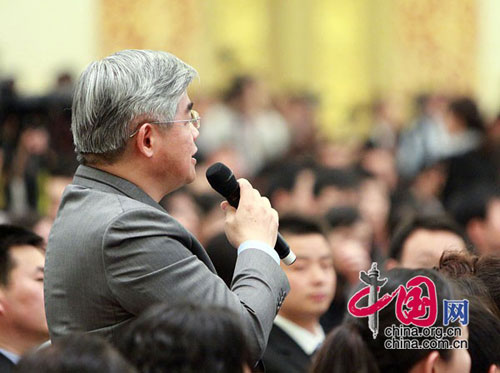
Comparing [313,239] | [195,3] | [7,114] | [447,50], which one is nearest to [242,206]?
[313,239]

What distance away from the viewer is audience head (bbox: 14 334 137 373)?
2.27m

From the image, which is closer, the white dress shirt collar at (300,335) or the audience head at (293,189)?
the white dress shirt collar at (300,335)

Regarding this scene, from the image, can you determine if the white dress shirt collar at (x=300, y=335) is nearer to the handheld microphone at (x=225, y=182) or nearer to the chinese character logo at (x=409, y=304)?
the chinese character logo at (x=409, y=304)

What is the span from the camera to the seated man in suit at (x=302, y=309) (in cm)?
442

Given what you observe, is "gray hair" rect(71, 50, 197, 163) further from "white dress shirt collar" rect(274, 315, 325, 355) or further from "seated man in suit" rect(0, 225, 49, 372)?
"white dress shirt collar" rect(274, 315, 325, 355)

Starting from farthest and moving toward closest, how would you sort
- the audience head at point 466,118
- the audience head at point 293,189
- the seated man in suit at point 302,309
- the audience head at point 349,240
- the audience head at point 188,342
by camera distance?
the audience head at point 466,118 < the audience head at point 293,189 < the audience head at point 349,240 < the seated man in suit at point 302,309 < the audience head at point 188,342

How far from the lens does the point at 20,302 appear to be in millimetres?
→ 4113

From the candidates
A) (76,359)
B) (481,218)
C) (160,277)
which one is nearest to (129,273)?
(160,277)

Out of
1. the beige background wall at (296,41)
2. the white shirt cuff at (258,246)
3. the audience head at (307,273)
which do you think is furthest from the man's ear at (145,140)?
the beige background wall at (296,41)

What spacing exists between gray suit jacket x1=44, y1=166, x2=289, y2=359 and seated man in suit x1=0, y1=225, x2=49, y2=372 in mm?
1138

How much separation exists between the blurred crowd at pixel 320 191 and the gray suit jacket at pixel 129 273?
26cm

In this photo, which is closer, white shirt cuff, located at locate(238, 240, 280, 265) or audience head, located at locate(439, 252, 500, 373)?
white shirt cuff, located at locate(238, 240, 280, 265)

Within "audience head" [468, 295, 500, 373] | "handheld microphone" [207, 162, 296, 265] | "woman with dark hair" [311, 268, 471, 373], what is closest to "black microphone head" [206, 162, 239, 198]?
"handheld microphone" [207, 162, 296, 265]

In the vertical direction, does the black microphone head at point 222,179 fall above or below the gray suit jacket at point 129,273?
above
